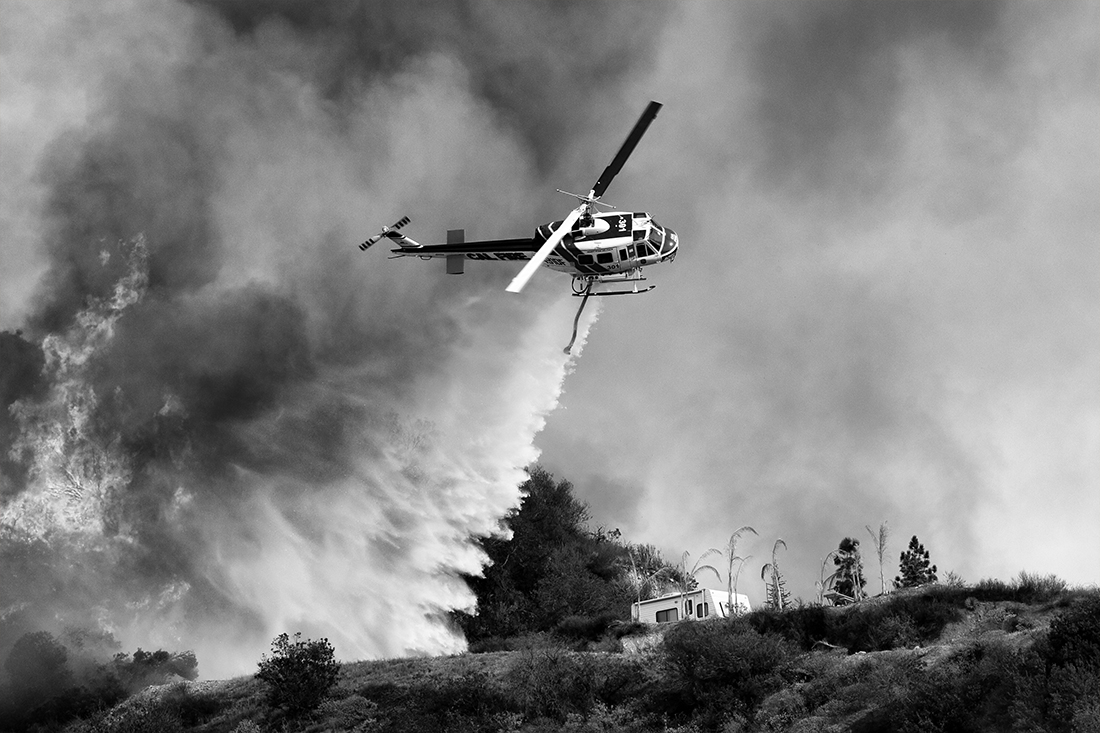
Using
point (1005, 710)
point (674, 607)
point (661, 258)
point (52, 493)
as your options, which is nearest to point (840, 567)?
point (674, 607)

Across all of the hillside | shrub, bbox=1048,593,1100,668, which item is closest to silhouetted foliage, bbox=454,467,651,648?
the hillside

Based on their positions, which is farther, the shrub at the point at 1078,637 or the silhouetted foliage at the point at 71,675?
the silhouetted foliage at the point at 71,675

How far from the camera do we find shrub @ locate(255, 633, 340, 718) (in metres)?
43.3

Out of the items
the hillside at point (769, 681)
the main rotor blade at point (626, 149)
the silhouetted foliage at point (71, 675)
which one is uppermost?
the main rotor blade at point (626, 149)

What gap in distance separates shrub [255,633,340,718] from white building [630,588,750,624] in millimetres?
15086

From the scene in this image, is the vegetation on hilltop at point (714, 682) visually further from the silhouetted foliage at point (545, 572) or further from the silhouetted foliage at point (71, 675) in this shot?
the silhouetted foliage at point (545, 572)

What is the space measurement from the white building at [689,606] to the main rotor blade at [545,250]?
60.2 ft

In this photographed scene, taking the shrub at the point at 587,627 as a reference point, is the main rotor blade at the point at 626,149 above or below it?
above

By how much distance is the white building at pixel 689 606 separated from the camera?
50.7m

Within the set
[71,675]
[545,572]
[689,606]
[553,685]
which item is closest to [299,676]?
[553,685]

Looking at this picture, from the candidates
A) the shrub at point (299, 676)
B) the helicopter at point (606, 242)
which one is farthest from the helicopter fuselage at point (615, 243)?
the shrub at point (299, 676)

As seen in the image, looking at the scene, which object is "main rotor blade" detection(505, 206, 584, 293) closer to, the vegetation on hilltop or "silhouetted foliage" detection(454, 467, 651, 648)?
the vegetation on hilltop

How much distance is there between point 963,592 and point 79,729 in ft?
125

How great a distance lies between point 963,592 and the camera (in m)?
43.1
